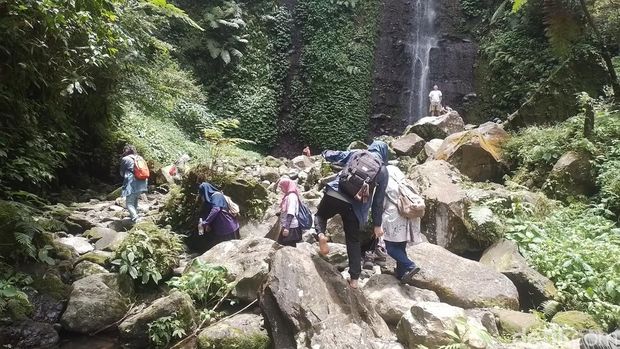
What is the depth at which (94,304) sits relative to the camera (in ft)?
14.8

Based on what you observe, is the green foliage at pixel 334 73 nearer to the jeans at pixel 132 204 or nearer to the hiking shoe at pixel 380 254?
the jeans at pixel 132 204

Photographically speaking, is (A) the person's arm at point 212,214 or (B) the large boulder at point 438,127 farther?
(B) the large boulder at point 438,127

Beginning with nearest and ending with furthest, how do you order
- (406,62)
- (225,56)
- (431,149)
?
1. (431,149)
2. (225,56)
3. (406,62)

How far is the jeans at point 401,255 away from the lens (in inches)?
181

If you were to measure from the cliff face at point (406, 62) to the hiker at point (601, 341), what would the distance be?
15852mm

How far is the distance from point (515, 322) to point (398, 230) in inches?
55.4

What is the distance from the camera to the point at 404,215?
4539mm

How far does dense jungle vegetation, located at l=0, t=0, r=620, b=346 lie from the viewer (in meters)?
5.18

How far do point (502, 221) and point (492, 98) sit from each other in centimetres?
1229

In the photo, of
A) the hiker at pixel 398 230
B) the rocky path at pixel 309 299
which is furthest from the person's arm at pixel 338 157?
the rocky path at pixel 309 299

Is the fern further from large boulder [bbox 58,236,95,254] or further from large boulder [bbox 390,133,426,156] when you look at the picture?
large boulder [bbox 390,133,426,156]

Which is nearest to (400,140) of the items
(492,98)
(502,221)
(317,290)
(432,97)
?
(432,97)

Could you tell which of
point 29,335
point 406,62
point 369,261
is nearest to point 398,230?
point 369,261

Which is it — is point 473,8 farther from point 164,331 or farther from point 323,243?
point 164,331
